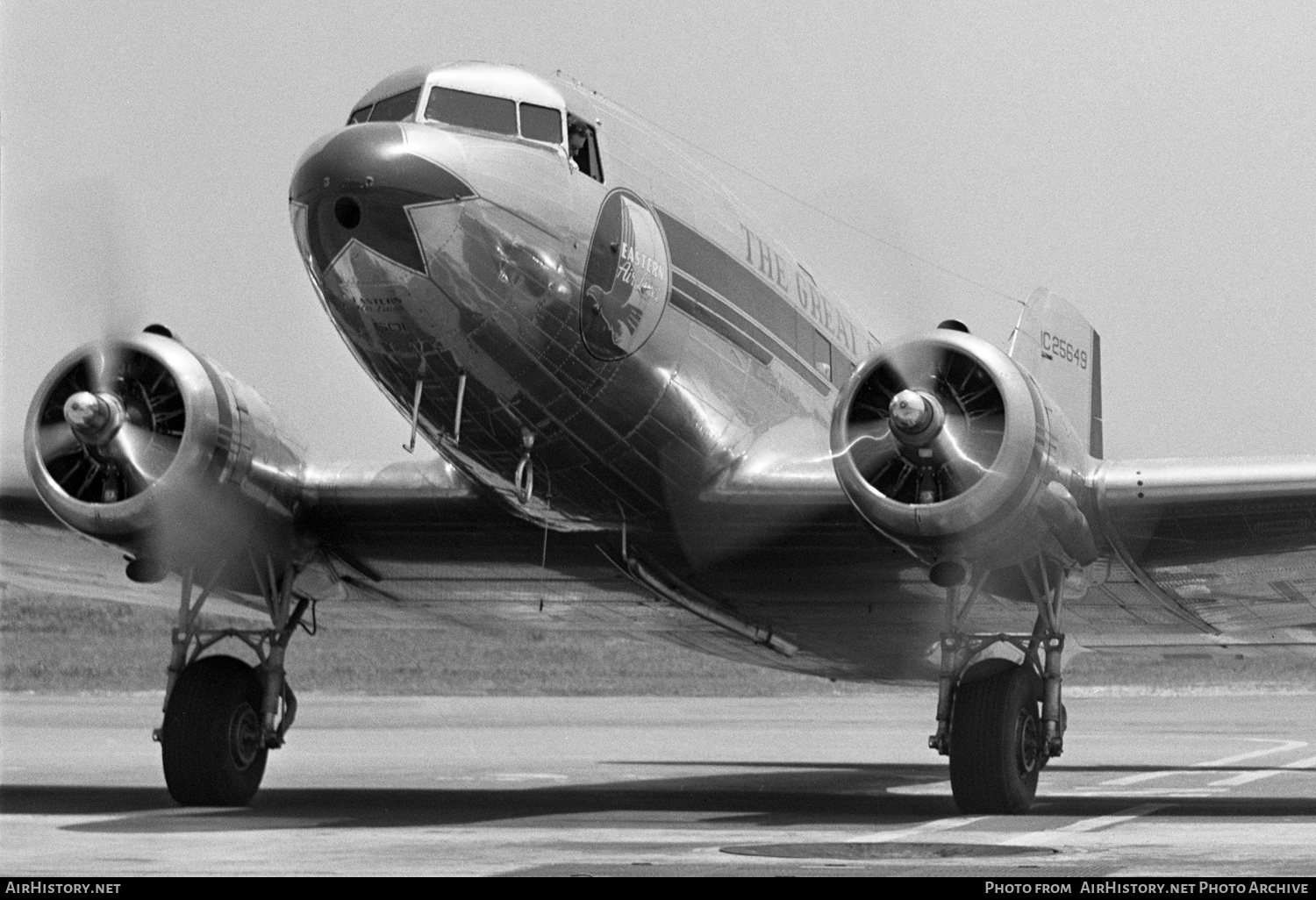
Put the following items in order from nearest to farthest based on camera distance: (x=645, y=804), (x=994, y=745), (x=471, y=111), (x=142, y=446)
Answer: (x=471, y=111) < (x=994, y=745) < (x=142, y=446) < (x=645, y=804)

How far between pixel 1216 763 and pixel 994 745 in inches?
408

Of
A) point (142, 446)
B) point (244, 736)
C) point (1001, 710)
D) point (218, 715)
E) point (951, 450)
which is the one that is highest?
point (951, 450)

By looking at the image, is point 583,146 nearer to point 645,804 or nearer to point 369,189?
point 369,189

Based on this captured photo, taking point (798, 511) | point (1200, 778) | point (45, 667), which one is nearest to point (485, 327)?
point (798, 511)

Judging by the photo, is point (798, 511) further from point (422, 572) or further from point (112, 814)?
point (112, 814)

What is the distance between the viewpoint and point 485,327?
1154 centimetres

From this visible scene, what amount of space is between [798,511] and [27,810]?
5.93 meters

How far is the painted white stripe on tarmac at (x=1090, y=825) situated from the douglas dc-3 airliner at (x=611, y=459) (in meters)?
0.64

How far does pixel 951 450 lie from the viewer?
12430 millimetres

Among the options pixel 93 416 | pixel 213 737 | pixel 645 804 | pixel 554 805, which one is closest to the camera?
pixel 93 416

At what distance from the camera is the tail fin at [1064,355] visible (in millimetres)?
16875

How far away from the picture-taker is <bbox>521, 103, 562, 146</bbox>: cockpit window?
1176cm

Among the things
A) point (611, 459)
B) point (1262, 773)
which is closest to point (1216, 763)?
point (1262, 773)

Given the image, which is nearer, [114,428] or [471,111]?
[471,111]
